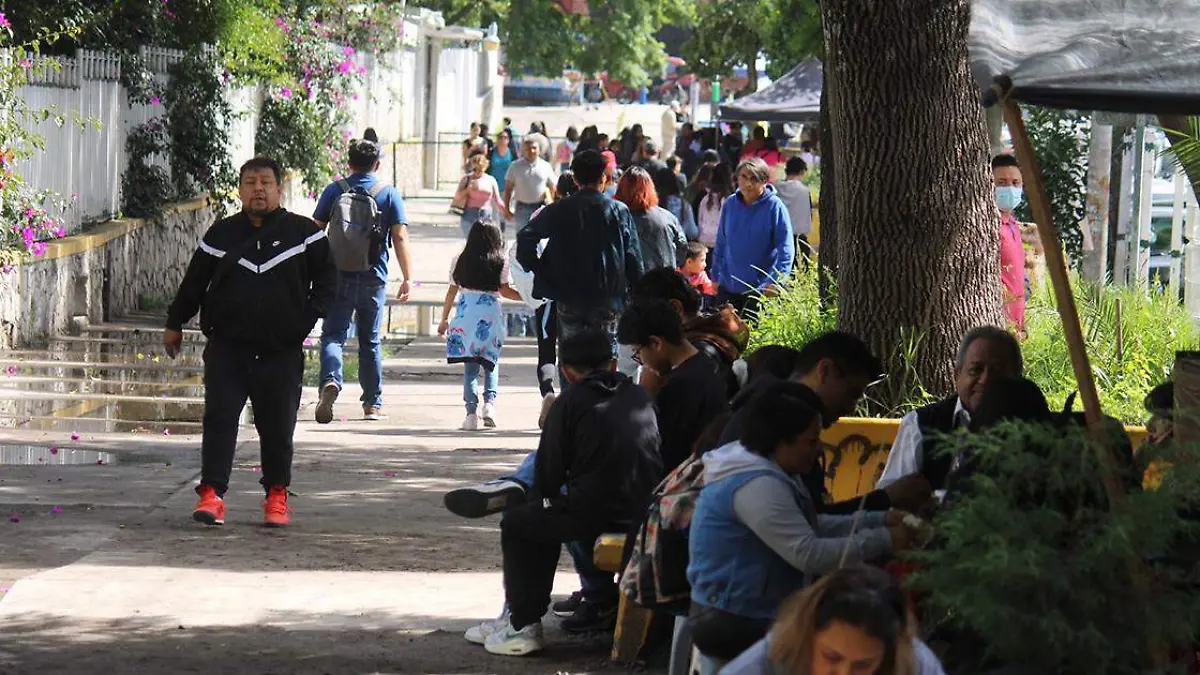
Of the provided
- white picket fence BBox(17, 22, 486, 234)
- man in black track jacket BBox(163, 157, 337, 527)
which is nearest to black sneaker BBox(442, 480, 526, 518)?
man in black track jacket BBox(163, 157, 337, 527)

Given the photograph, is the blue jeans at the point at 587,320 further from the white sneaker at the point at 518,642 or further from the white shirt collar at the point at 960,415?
the white shirt collar at the point at 960,415

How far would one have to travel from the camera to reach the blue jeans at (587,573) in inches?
300

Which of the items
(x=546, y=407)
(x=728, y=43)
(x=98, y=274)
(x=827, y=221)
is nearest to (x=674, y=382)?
(x=546, y=407)

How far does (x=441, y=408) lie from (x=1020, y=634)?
32.7 ft

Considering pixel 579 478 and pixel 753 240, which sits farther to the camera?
pixel 753 240

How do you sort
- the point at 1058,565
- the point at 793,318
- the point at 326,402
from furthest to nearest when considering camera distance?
the point at 326,402, the point at 793,318, the point at 1058,565

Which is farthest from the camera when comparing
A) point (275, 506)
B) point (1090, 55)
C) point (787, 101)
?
point (787, 101)

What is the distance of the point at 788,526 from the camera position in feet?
18.1

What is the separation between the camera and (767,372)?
22.5 ft

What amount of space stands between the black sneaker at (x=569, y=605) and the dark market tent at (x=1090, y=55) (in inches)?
122

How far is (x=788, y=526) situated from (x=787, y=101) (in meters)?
21.8

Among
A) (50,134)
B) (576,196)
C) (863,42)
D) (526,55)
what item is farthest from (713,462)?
(526,55)

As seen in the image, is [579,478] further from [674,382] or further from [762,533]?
[762,533]

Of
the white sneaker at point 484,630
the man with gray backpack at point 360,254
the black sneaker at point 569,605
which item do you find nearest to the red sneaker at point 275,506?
the black sneaker at point 569,605
